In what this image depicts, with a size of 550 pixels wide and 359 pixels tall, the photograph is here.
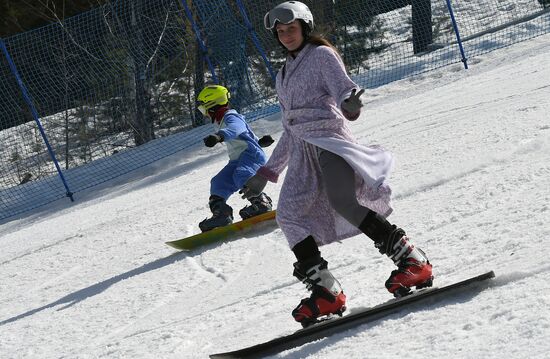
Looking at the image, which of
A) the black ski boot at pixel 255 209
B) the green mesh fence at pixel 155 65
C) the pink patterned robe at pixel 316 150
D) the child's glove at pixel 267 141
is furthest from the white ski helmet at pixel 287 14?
the green mesh fence at pixel 155 65

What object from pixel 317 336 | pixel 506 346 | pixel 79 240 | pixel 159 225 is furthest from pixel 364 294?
pixel 79 240

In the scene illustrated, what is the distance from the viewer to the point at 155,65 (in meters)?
15.5

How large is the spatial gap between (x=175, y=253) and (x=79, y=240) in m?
2.13

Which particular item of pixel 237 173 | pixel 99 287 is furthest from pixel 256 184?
pixel 237 173

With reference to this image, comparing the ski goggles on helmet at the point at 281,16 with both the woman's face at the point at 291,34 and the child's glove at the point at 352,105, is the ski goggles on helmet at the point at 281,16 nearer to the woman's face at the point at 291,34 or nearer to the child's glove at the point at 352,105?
the woman's face at the point at 291,34

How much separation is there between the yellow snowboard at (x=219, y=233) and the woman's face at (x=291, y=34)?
10.9ft

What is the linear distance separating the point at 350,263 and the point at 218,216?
234 centimetres

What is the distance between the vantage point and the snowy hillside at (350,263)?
4059 mm

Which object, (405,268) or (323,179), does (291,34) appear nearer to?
(323,179)

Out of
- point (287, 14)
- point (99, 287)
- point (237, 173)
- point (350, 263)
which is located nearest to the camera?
point (287, 14)

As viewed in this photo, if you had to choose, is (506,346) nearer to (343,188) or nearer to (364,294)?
(343,188)

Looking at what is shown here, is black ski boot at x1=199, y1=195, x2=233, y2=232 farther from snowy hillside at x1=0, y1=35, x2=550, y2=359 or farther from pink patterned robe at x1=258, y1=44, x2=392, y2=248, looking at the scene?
pink patterned robe at x1=258, y1=44, x2=392, y2=248

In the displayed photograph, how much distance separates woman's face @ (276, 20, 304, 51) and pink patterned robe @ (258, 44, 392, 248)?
5 centimetres

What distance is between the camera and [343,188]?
437 cm
